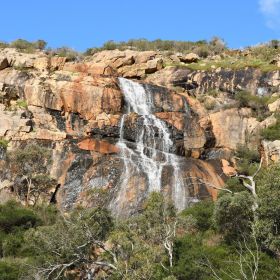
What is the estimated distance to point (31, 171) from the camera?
38875mm

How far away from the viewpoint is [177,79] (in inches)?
2208

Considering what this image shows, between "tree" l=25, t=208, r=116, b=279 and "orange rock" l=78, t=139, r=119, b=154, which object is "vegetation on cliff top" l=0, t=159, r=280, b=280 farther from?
"orange rock" l=78, t=139, r=119, b=154

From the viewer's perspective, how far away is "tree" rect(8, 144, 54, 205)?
3862 centimetres

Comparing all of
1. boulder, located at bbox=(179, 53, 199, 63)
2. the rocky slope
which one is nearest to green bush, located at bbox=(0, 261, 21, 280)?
the rocky slope

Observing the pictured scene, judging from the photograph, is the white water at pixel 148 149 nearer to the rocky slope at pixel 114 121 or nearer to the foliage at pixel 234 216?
the rocky slope at pixel 114 121

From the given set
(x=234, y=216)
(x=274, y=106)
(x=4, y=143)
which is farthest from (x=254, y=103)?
(x=234, y=216)

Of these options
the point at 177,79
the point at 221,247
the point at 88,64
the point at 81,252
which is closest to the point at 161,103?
the point at 177,79

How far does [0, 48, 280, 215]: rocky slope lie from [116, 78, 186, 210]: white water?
9.8 inches

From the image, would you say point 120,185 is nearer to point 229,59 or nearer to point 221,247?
point 221,247

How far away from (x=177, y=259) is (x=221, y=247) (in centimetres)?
280

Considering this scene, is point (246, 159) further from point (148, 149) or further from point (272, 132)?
point (148, 149)

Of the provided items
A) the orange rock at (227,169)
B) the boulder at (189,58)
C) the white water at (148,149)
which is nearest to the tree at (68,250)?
the white water at (148,149)

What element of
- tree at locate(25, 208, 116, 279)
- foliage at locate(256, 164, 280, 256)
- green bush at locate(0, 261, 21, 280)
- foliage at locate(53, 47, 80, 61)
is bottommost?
green bush at locate(0, 261, 21, 280)

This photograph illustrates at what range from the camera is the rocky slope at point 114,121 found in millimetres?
38812
